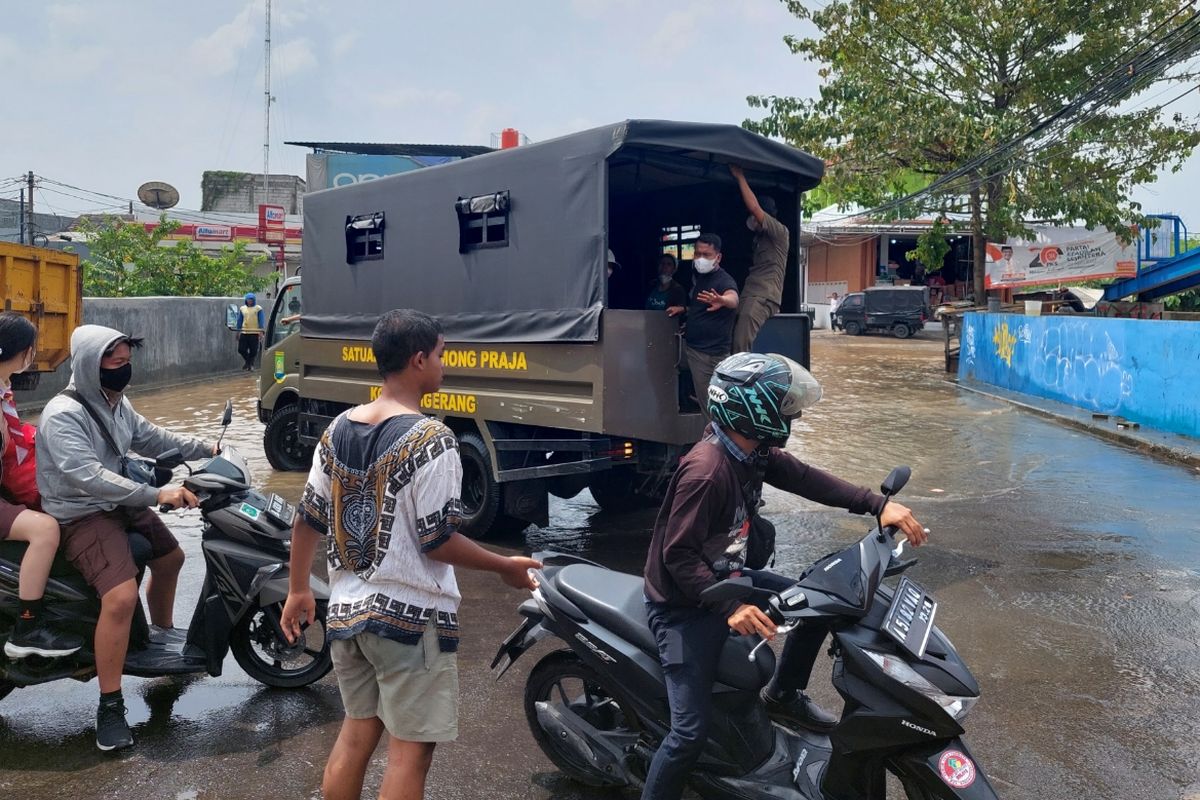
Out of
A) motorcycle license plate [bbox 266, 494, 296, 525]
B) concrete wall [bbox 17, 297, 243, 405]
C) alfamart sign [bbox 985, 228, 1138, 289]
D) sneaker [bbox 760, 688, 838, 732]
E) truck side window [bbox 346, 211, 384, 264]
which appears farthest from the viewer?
alfamart sign [bbox 985, 228, 1138, 289]

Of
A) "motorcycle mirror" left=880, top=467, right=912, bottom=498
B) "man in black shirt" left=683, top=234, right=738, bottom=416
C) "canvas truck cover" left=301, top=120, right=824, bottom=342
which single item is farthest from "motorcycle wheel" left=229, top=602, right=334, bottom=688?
"man in black shirt" left=683, top=234, right=738, bottom=416

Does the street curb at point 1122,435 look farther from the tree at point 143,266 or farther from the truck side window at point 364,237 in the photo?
the tree at point 143,266

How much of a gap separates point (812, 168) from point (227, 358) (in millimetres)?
16265

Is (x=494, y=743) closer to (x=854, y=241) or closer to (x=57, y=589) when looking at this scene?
(x=57, y=589)

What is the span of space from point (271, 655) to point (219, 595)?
0.39 metres

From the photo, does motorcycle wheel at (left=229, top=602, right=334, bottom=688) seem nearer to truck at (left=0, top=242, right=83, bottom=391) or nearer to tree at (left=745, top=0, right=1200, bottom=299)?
truck at (left=0, top=242, right=83, bottom=391)

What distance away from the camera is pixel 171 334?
1822 centimetres

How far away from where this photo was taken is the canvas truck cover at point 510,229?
6.14 meters

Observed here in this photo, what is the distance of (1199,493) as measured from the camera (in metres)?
8.59

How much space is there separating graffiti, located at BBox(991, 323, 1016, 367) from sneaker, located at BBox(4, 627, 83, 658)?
15.9 m

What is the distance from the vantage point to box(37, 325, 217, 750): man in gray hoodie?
144 inches

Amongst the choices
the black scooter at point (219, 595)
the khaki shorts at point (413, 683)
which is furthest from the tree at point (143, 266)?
the khaki shorts at point (413, 683)

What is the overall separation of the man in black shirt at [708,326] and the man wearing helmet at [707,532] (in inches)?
123

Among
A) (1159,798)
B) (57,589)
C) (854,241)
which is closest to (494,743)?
(57,589)
